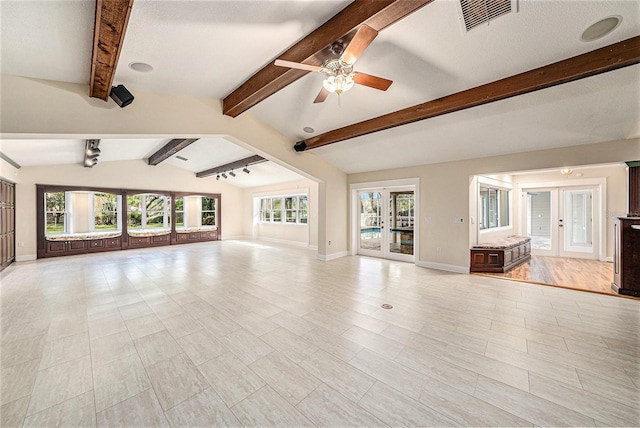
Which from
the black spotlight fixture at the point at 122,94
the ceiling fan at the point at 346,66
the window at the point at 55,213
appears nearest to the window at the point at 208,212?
the window at the point at 55,213

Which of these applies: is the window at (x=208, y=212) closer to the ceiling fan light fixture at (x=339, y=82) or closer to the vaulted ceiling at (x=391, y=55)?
the vaulted ceiling at (x=391, y=55)

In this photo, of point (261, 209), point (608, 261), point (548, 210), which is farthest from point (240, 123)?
point (608, 261)

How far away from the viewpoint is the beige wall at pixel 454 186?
4152mm

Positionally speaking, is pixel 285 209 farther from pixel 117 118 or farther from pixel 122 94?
pixel 122 94

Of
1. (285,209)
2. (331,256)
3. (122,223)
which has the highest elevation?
(285,209)

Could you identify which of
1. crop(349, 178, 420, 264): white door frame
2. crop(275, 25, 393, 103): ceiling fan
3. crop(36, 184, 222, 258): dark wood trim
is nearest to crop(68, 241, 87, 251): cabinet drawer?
crop(36, 184, 222, 258): dark wood trim

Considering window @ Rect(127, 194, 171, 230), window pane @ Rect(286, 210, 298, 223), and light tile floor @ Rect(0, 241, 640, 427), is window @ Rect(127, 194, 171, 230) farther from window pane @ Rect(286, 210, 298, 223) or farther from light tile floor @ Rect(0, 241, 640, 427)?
light tile floor @ Rect(0, 241, 640, 427)

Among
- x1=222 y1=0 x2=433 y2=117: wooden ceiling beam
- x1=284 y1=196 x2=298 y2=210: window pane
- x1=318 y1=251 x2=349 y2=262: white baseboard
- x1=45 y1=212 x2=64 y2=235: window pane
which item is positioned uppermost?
x1=222 y1=0 x2=433 y2=117: wooden ceiling beam

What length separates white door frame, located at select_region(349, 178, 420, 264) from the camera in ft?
19.3

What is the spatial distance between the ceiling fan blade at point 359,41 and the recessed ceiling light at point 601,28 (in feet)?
6.76

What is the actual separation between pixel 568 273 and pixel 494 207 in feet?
7.04

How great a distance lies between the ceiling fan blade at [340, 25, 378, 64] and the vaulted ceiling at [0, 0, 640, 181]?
1.14 feet

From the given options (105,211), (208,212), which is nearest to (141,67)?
(105,211)

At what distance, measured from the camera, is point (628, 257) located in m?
3.71
